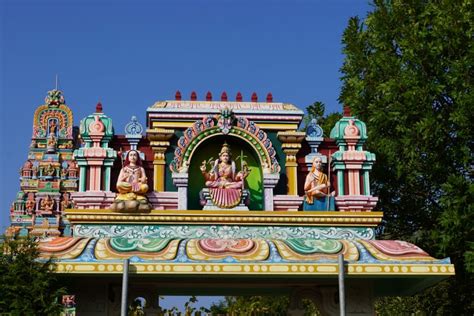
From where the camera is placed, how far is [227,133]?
56.2 feet

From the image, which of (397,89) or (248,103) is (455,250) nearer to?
(397,89)

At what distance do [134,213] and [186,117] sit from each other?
2.54 m

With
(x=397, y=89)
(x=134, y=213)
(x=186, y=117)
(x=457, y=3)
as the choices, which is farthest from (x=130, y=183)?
(x=457, y=3)

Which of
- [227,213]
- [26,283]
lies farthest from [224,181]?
[26,283]

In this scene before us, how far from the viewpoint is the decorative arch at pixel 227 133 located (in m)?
17.0

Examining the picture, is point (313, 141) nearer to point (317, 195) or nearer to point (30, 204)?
point (317, 195)

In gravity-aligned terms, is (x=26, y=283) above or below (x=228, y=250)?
below

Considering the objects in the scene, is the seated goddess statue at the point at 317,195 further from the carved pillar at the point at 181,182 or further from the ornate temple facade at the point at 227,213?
the carved pillar at the point at 181,182

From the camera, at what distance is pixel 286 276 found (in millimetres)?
14898

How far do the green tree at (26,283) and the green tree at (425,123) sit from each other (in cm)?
902

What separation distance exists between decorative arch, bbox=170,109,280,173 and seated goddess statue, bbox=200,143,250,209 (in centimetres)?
41

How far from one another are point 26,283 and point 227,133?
5.47 meters

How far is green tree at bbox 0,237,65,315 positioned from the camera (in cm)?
1366

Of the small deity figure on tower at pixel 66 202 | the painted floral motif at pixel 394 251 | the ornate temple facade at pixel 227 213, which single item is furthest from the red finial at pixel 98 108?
the small deity figure on tower at pixel 66 202
